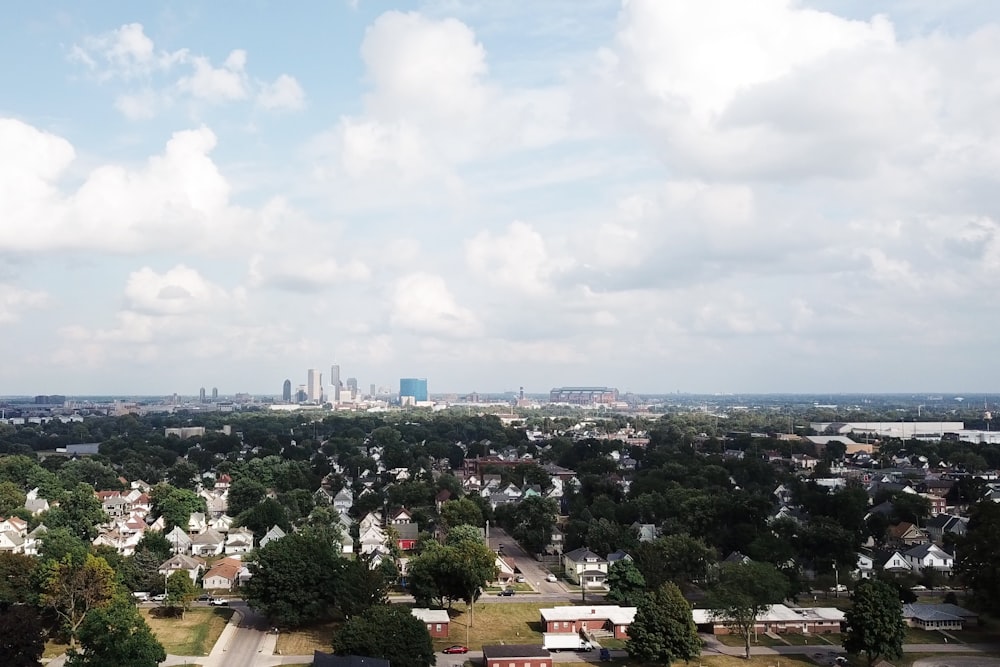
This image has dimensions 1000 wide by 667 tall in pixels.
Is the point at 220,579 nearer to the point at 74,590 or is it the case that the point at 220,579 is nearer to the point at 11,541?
the point at 74,590

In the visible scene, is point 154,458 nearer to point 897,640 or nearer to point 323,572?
point 323,572

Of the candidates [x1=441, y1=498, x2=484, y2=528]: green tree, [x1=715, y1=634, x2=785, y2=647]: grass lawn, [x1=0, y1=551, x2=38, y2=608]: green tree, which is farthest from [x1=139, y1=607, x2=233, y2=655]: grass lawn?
[x1=715, y1=634, x2=785, y2=647]: grass lawn

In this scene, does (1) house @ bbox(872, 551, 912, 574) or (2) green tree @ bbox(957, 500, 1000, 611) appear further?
(1) house @ bbox(872, 551, 912, 574)

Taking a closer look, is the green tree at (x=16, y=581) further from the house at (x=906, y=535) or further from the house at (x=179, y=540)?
the house at (x=906, y=535)

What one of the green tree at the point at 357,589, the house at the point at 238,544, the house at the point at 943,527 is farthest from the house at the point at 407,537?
the house at the point at 943,527

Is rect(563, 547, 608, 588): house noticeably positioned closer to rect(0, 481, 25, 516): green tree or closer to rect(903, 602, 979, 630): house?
rect(903, 602, 979, 630): house

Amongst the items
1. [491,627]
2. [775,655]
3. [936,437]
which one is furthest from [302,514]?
[936,437]
